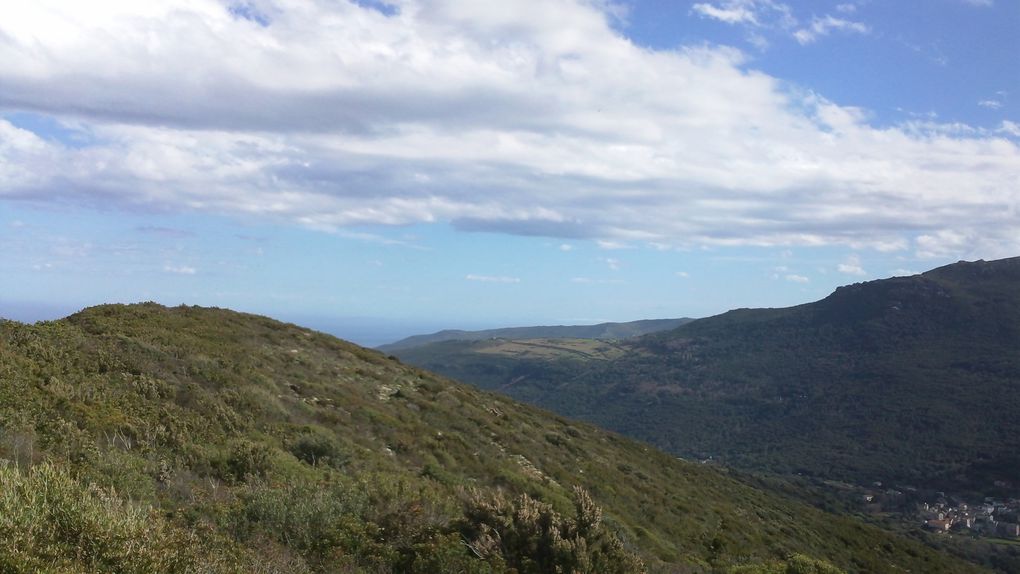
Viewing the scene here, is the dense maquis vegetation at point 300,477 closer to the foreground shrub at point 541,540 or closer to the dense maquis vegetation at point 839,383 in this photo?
the foreground shrub at point 541,540

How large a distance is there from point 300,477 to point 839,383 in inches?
3808

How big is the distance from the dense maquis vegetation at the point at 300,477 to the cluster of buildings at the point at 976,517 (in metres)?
25.6

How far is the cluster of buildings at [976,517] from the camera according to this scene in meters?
46.9

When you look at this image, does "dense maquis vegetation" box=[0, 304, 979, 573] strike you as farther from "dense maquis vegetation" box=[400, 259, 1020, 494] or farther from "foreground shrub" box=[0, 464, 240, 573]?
"dense maquis vegetation" box=[400, 259, 1020, 494]

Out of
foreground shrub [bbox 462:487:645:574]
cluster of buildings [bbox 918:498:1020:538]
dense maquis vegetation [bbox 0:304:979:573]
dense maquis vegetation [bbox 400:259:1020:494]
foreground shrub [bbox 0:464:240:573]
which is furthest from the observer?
dense maquis vegetation [bbox 400:259:1020:494]

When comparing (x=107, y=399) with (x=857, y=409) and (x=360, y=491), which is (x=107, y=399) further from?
(x=857, y=409)

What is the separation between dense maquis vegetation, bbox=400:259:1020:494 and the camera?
66500 millimetres

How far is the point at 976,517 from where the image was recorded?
50.2m

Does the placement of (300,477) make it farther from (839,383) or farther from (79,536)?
(839,383)

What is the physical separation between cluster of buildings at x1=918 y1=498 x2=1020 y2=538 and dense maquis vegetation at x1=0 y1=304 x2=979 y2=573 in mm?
25553

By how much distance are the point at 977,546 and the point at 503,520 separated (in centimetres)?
4639

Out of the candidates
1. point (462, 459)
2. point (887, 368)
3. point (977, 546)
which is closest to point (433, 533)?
point (462, 459)

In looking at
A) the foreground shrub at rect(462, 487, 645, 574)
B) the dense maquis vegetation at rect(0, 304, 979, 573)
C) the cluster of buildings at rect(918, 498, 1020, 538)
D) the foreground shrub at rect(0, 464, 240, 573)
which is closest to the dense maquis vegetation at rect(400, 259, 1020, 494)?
the cluster of buildings at rect(918, 498, 1020, 538)

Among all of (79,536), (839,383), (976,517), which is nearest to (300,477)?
(79,536)
